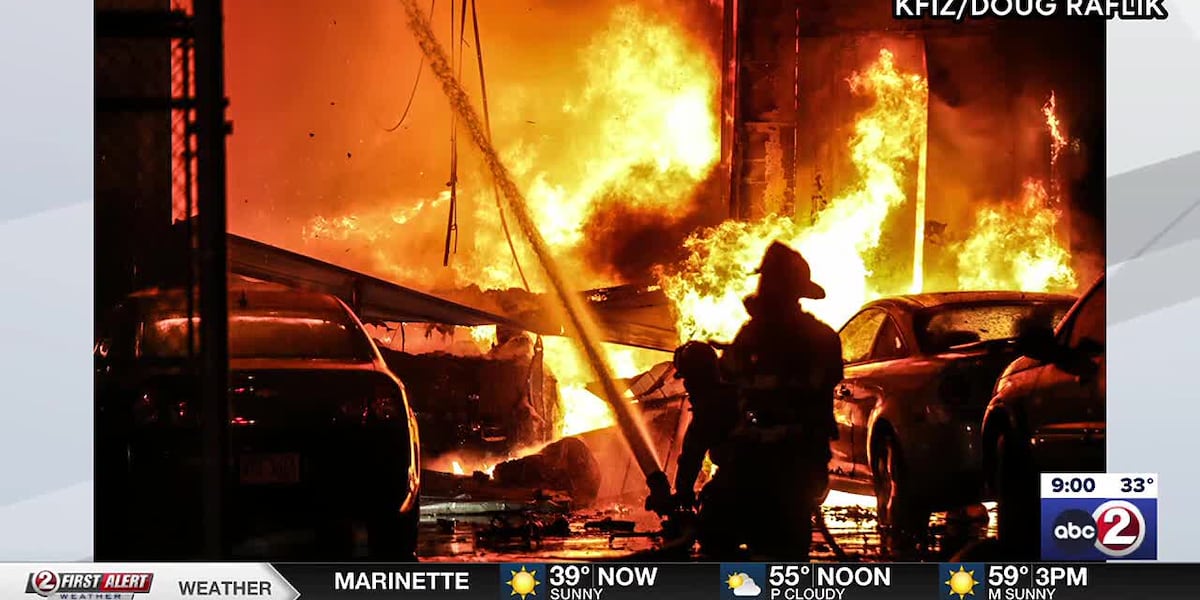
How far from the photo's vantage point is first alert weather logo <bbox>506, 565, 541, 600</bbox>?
18.2 ft

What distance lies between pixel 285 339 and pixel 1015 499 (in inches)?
116

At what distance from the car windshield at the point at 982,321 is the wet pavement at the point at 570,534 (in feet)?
2.27

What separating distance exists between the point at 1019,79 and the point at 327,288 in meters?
2.86

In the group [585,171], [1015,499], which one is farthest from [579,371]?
[1015,499]

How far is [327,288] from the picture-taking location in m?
5.64

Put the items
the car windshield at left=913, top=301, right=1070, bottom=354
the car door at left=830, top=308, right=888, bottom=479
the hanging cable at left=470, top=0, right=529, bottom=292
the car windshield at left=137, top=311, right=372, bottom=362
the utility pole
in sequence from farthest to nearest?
1. the car door at left=830, top=308, right=888, bottom=479
2. the car windshield at left=913, top=301, right=1070, bottom=354
3. the hanging cable at left=470, top=0, right=529, bottom=292
4. the car windshield at left=137, top=311, right=372, bottom=362
5. the utility pole

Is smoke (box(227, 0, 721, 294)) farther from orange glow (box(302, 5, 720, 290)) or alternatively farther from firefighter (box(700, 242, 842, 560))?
firefighter (box(700, 242, 842, 560))

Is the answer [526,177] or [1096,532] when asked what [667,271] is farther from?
[1096,532]

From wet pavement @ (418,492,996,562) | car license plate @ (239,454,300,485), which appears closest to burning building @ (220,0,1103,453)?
wet pavement @ (418,492,996,562)

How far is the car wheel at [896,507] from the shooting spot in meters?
5.65

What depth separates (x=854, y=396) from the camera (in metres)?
5.86

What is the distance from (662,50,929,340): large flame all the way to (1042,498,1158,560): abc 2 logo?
3.69ft

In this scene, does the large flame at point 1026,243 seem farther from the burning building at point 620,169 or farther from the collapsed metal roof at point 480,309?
the collapsed metal roof at point 480,309

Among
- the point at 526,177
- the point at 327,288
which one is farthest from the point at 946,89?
the point at 327,288
